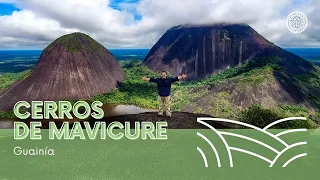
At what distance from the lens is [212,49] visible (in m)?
71.1

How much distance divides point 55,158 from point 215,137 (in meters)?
10.9

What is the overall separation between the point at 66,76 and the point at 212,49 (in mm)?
33616

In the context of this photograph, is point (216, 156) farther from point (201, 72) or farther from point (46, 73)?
point (201, 72)

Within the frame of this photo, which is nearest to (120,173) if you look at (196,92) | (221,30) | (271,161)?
(271,161)

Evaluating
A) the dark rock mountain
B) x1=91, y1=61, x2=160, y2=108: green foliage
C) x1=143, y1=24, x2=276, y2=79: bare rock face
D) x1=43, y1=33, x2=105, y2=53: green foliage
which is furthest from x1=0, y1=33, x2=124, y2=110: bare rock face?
the dark rock mountain

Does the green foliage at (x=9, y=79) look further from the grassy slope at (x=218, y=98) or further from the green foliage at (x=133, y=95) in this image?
the grassy slope at (x=218, y=98)

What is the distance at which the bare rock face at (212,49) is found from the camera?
69812 millimetres

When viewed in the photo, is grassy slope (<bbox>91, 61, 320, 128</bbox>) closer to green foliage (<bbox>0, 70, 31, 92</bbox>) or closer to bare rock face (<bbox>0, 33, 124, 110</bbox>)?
bare rock face (<bbox>0, 33, 124, 110</bbox>)

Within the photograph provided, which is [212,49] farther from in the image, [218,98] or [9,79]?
[9,79]

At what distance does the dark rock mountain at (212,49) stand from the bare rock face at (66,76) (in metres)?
19.4

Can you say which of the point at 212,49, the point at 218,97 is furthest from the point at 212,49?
the point at 218,97

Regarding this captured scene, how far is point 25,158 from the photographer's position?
22.1 metres

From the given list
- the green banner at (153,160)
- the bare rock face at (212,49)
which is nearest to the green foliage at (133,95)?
the bare rock face at (212,49)

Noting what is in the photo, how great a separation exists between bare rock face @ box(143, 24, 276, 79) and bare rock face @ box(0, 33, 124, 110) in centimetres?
1924
